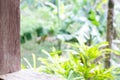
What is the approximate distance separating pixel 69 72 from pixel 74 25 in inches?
123

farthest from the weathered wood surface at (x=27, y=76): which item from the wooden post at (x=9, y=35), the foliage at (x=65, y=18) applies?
the foliage at (x=65, y=18)

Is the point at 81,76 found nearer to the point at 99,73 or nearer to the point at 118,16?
the point at 99,73

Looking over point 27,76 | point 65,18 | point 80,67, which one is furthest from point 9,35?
point 65,18

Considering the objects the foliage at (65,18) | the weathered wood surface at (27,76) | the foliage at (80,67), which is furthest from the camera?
the foliage at (65,18)

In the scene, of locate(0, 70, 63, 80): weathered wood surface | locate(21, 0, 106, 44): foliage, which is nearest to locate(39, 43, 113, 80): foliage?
locate(0, 70, 63, 80): weathered wood surface

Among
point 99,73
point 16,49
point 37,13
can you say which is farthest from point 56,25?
point 16,49

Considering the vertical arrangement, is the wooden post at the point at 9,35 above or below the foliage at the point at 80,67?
above

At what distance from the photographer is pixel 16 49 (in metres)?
0.76

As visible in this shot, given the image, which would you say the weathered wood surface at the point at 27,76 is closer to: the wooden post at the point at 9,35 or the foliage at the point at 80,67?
the wooden post at the point at 9,35

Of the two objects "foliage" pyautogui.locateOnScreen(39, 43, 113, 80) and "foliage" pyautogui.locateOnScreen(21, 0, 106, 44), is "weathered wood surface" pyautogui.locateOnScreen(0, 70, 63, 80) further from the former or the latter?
"foliage" pyautogui.locateOnScreen(21, 0, 106, 44)

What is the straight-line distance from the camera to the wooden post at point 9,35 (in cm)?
73

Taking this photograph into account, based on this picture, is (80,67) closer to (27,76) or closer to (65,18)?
→ (27,76)

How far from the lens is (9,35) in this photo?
74cm

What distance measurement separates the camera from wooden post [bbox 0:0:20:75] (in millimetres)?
726
